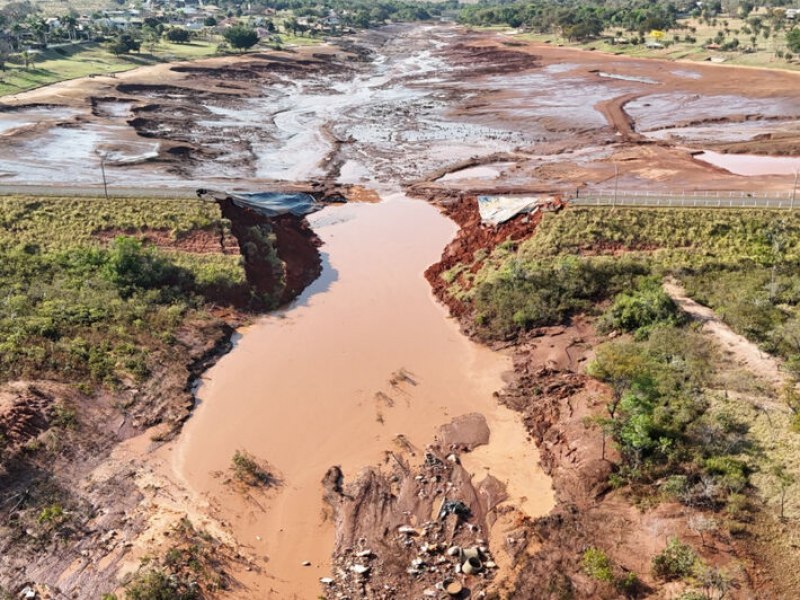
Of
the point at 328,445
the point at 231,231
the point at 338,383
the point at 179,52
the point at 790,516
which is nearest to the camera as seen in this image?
the point at 790,516

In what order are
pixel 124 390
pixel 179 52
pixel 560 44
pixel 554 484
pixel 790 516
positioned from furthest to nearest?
pixel 560 44, pixel 179 52, pixel 124 390, pixel 554 484, pixel 790 516

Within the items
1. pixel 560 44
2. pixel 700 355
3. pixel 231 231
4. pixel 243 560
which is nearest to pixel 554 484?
pixel 700 355

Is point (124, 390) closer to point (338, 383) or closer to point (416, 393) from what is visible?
point (338, 383)

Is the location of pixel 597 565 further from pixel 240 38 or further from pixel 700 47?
pixel 700 47

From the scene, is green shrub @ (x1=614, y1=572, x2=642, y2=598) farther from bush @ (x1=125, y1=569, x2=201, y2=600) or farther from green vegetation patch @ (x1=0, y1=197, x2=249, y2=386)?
green vegetation patch @ (x1=0, y1=197, x2=249, y2=386)

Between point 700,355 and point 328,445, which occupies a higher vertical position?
point 700,355

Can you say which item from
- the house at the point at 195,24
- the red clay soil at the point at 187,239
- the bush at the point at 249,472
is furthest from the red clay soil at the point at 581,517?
the house at the point at 195,24

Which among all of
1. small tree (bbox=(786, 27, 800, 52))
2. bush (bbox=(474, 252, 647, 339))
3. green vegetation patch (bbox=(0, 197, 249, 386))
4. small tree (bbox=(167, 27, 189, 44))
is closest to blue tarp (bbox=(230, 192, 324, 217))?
green vegetation patch (bbox=(0, 197, 249, 386))
